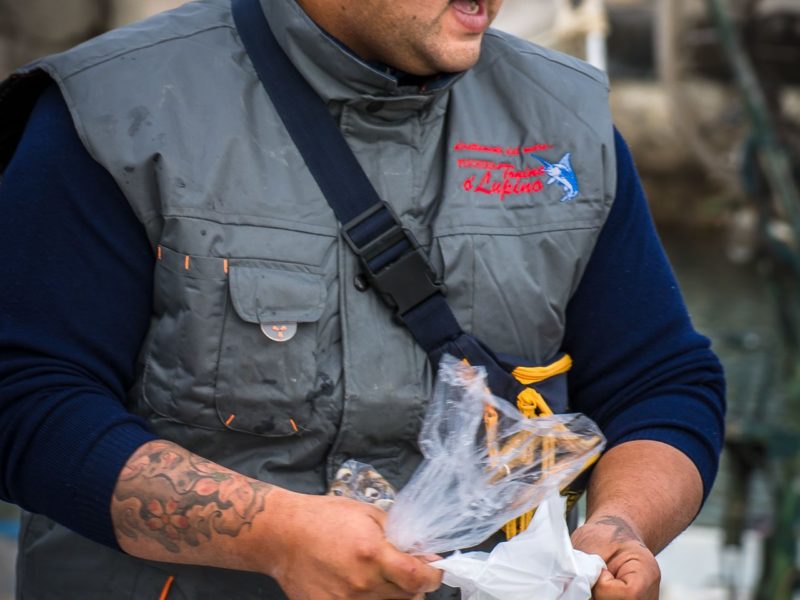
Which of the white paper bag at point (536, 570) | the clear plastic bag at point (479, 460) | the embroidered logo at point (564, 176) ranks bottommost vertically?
the white paper bag at point (536, 570)

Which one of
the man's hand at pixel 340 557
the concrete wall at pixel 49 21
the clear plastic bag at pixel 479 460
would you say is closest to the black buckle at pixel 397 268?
the clear plastic bag at pixel 479 460

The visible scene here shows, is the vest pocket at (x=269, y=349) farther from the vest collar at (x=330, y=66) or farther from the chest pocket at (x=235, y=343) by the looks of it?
the vest collar at (x=330, y=66)

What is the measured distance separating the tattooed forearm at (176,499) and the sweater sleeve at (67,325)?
0.08 feet

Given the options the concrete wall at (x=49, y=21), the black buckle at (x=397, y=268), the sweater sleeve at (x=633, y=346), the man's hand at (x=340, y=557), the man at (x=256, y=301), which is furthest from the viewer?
the concrete wall at (x=49, y=21)

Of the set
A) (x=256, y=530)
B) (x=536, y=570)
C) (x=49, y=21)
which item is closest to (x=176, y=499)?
(x=256, y=530)

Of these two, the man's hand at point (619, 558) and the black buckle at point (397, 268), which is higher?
the black buckle at point (397, 268)

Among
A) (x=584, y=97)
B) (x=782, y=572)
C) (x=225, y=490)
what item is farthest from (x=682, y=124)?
(x=225, y=490)

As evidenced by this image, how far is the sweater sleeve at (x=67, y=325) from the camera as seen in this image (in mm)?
1843

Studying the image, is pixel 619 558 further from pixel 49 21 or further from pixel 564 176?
pixel 49 21

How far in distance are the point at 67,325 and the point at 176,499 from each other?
29 cm

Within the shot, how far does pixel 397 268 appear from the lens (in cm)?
198

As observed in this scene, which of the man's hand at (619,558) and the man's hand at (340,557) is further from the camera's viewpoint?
the man's hand at (619,558)

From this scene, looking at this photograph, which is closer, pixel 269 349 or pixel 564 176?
pixel 269 349

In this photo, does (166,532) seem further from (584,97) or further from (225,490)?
(584,97)
